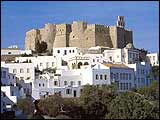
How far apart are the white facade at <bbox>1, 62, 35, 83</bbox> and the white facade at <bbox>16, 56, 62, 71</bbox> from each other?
4238mm

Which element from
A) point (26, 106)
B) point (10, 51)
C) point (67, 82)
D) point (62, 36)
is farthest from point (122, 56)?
point (26, 106)

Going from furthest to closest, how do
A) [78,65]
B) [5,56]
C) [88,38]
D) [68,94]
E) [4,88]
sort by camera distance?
[88,38] < [5,56] < [78,65] < [68,94] < [4,88]

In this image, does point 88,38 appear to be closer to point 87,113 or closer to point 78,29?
point 78,29

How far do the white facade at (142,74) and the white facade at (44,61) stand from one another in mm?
9758

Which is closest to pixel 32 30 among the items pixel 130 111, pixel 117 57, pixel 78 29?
pixel 78 29

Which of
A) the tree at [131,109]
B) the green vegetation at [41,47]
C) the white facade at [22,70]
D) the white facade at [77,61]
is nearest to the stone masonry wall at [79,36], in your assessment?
the green vegetation at [41,47]

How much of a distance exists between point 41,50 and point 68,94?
24.4 metres

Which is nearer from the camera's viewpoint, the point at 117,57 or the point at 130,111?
the point at 130,111

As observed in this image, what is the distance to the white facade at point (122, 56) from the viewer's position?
6849 centimetres

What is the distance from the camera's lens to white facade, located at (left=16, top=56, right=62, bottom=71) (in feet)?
221

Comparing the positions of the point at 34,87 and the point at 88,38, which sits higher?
the point at 88,38

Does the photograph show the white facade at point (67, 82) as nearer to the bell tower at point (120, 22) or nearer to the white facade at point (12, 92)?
the white facade at point (12, 92)

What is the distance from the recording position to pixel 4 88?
1896 inches

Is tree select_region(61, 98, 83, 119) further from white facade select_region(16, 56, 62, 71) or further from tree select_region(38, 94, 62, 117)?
white facade select_region(16, 56, 62, 71)
